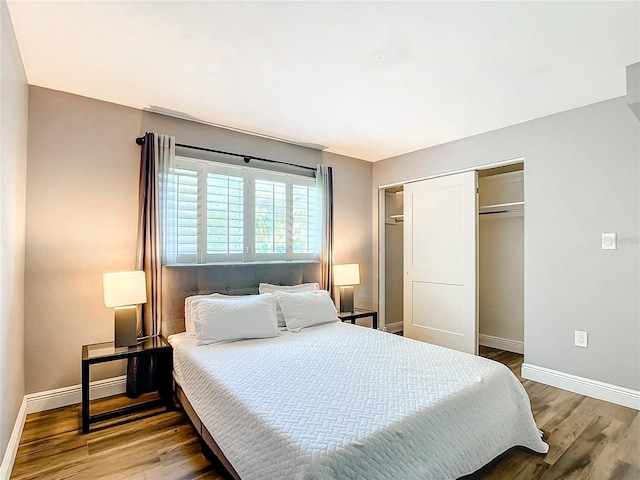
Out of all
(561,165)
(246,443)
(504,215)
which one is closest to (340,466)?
(246,443)

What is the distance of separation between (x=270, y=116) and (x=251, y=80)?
0.65 meters

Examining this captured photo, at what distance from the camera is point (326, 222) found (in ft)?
13.2

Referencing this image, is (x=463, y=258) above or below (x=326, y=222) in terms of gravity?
below

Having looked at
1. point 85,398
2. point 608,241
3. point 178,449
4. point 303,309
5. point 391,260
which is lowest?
point 178,449

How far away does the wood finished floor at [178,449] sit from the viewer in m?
1.89

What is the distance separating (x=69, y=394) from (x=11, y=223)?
1459 mm

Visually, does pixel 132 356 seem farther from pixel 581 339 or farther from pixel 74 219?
pixel 581 339

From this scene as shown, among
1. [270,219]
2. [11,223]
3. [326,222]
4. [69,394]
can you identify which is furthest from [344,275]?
[11,223]

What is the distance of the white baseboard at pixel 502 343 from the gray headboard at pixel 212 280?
8.10 ft

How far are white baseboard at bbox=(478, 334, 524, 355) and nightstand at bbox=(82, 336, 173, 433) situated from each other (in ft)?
12.1

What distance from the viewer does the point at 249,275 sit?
339cm

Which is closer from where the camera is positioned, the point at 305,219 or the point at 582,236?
the point at 582,236

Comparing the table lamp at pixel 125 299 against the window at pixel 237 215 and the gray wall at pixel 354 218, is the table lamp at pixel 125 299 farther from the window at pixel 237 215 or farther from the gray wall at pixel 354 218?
the gray wall at pixel 354 218

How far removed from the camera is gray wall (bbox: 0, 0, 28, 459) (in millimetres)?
1752
